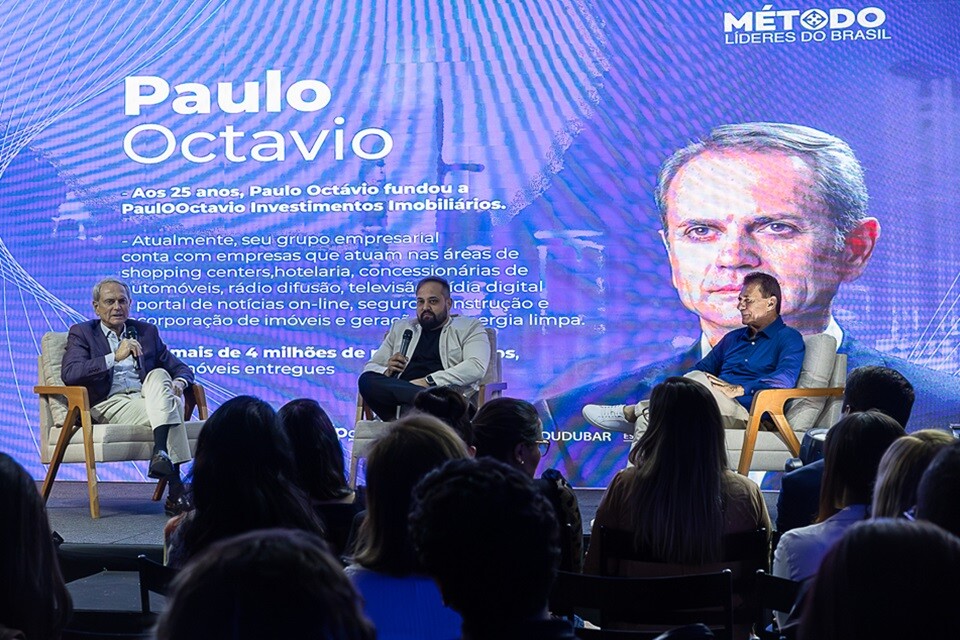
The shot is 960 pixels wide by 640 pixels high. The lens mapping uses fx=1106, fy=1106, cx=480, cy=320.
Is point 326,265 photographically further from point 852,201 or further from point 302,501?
point 302,501

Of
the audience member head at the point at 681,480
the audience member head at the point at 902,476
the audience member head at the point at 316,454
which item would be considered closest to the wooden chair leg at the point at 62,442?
the audience member head at the point at 316,454

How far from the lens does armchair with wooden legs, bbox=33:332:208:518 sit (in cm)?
537

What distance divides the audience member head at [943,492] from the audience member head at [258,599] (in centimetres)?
95

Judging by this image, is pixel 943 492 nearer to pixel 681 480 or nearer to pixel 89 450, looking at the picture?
pixel 681 480

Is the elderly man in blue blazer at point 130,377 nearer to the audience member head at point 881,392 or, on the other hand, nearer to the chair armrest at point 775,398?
the chair armrest at point 775,398

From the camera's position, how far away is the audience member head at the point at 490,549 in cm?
129

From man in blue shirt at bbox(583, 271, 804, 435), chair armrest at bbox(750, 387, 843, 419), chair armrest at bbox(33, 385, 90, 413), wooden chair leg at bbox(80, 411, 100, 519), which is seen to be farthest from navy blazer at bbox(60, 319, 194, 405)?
chair armrest at bbox(750, 387, 843, 419)

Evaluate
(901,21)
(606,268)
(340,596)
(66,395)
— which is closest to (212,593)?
(340,596)

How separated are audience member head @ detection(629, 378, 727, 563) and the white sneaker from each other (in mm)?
3247

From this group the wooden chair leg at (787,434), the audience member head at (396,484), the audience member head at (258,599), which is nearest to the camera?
the audience member head at (258,599)

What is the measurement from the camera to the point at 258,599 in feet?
3.05

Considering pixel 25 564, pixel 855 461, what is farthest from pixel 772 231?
pixel 25 564

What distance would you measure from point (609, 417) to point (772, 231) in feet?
4.55

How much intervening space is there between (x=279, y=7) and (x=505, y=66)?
1444mm
